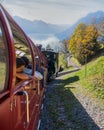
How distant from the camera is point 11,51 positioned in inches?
154

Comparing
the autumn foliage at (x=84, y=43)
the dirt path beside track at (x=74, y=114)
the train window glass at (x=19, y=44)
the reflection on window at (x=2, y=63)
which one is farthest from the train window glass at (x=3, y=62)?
the autumn foliage at (x=84, y=43)

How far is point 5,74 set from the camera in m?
3.73

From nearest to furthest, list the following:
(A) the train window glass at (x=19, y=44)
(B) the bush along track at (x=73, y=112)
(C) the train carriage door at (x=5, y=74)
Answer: (C) the train carriage door at (x=5, y=74) → (A) the train window glass at (x=19, y=44) → (B) the bush along track at (x=73, y=112)

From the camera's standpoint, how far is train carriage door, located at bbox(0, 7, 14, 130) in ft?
11.3

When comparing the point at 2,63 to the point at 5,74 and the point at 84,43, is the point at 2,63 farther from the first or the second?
the point at 84,43

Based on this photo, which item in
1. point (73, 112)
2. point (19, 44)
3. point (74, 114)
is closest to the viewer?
point (19, 44)

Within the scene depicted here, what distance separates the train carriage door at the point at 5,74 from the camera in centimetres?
345

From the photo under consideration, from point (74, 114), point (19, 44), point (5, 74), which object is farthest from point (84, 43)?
point (5, 74)

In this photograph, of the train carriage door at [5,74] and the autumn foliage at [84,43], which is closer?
the train carriage door at [5,74]

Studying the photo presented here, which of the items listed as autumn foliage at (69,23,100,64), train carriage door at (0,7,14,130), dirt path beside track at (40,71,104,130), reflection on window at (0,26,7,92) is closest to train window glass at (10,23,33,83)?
train carriage door at (0,7,14,130)

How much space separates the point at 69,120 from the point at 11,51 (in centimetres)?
824

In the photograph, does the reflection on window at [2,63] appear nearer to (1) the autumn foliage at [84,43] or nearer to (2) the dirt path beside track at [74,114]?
(2) the dirt path beside track at [74,114]

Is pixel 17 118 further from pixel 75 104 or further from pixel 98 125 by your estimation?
pixel 75 104

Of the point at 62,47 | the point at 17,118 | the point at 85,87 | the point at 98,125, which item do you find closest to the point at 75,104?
the point at 98,125
